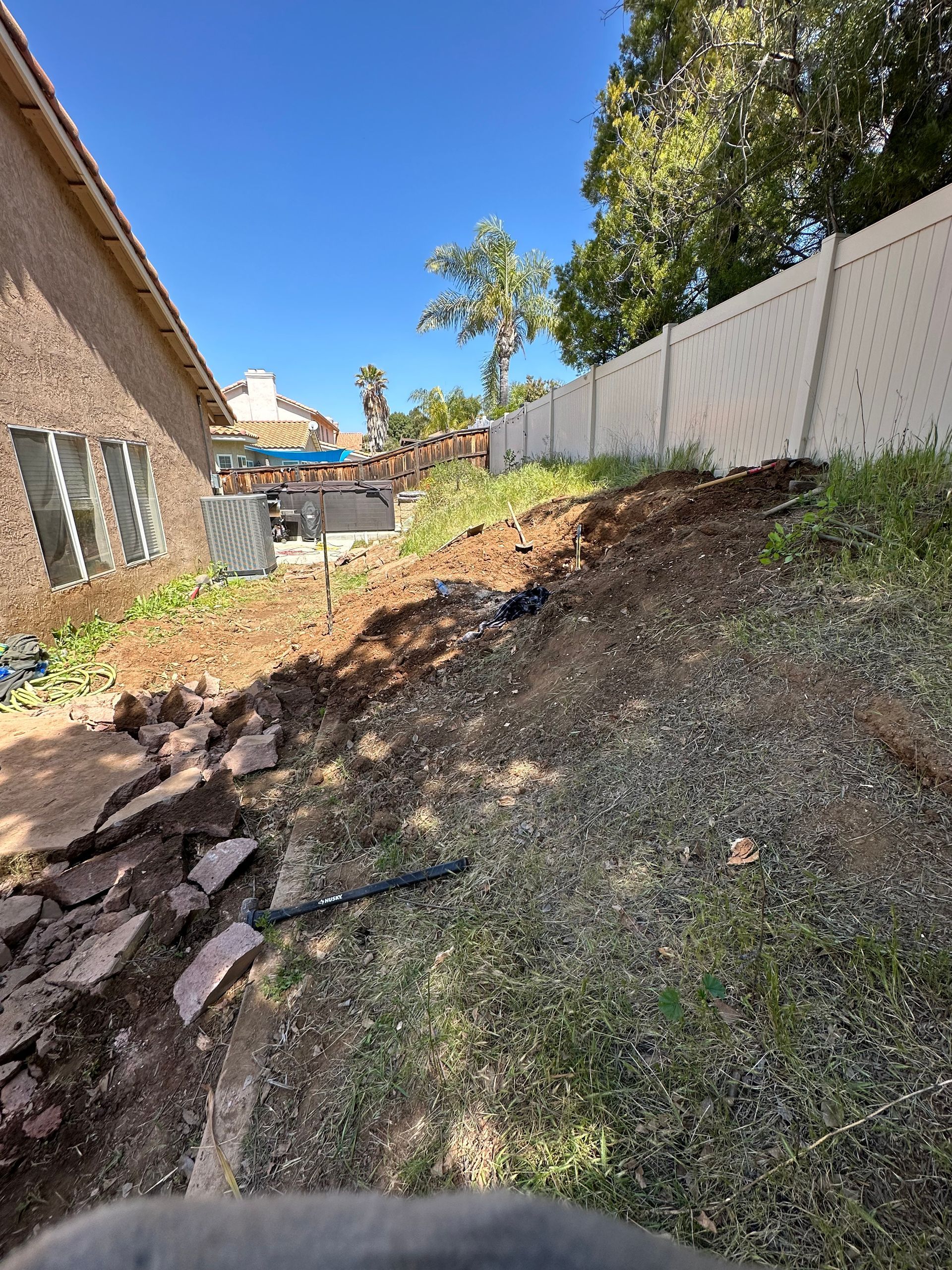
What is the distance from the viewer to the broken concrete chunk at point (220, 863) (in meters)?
2.57

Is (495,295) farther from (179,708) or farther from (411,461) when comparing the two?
(179,708)

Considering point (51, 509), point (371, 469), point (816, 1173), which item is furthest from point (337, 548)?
point (816, 1173)

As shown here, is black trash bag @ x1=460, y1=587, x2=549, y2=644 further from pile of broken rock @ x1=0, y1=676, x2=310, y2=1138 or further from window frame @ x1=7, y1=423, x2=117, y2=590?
window frame @ x1=7, y1=423, x2=117, y2=590

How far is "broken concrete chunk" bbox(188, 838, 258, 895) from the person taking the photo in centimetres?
257

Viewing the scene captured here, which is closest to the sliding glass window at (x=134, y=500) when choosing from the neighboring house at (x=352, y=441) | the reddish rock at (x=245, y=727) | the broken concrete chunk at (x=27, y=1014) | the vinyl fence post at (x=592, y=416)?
the reddish rock at (x=245, y=727)

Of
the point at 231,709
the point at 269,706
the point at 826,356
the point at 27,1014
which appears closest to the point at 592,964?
the point at 27,1014

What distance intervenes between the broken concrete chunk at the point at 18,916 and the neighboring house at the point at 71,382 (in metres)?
3.25

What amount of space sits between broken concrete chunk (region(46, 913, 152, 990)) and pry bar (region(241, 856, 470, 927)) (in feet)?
1.58

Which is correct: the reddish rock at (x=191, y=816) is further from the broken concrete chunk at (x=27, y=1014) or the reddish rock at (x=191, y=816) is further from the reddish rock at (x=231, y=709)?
the reddish rock at (x=231, y=709)

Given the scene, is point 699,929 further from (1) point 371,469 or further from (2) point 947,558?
(1) point 371,469

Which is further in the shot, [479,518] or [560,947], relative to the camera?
[479,518]

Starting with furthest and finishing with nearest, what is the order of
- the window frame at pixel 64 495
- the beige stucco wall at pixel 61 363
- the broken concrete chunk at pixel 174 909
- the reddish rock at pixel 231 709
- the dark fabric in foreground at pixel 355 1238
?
the window frame at pixel 64 495 → the beige stucco wall at pixel 61 363 → the reddish rock at pixel 231 709 → the broken concrete chunk at pixel 174 909 → the dark fabric in foreground at pixel 355 1238

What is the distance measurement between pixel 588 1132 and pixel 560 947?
1.62 ft

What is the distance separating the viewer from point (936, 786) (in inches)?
73.0
